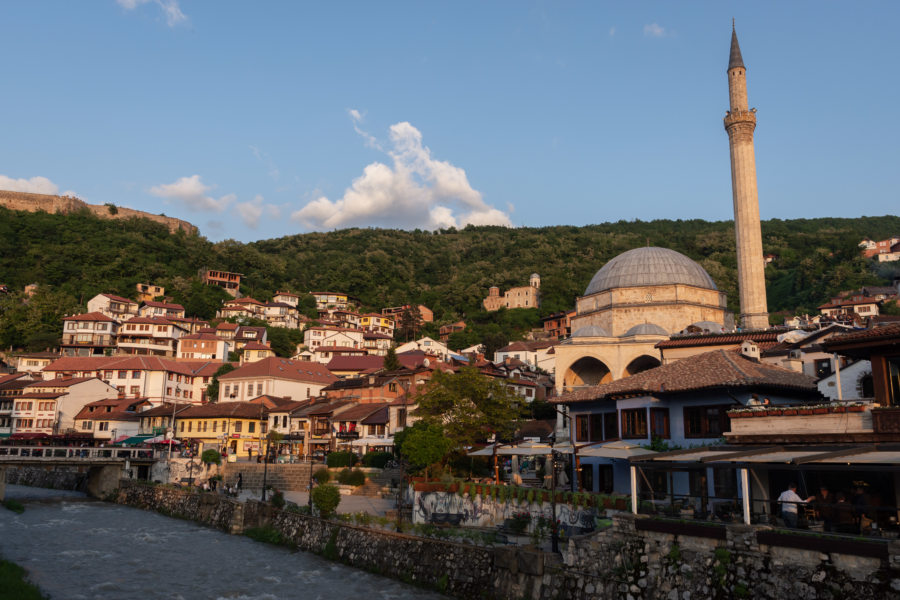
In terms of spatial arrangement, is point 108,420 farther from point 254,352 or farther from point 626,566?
point 626,566

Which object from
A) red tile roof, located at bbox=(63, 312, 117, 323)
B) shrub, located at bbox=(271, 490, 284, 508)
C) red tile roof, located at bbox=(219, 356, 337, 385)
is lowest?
shrub, located at bbox=(271, 490, 284, 508)

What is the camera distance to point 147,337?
78.8 m

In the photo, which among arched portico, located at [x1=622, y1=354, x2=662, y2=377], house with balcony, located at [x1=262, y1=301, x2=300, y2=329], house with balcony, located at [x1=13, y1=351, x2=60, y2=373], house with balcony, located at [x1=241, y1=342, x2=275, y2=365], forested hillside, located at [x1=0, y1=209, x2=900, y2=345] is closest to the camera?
arched portico, located at [x1=622, y1=354, x2=662, y2=377]

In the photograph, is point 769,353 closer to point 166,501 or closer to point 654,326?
point 654,326

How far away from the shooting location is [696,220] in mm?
142125

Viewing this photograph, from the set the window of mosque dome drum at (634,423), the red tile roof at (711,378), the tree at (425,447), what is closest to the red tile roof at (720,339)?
the red tile roof at (711,378)

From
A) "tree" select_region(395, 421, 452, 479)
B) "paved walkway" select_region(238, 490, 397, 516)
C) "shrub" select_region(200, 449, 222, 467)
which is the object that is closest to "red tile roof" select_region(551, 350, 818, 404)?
"tree" select_region(395, 421, 452, 479)

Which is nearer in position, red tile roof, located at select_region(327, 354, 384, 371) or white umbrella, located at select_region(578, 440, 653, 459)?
white umbrella, located at select_region(578, 440, 653, 459)

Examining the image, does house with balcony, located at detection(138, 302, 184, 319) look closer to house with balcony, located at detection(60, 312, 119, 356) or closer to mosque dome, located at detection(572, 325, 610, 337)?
house with balcony, located at detection(60, 312, 119, 356)

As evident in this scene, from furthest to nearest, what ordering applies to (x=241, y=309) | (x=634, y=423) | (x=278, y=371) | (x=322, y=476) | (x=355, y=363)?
(x=241, y=309) < (x=355, y=363) < (x=278, y=371) < (x=322, y=476) < (x=634, y=423)

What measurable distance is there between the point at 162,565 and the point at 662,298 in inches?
1150

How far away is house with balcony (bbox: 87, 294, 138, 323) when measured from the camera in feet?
274

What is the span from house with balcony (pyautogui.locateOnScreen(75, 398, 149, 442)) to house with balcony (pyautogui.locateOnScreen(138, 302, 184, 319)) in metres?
27.3

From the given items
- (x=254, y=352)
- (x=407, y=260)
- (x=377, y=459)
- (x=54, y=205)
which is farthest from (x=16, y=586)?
(x=54, y=205)
